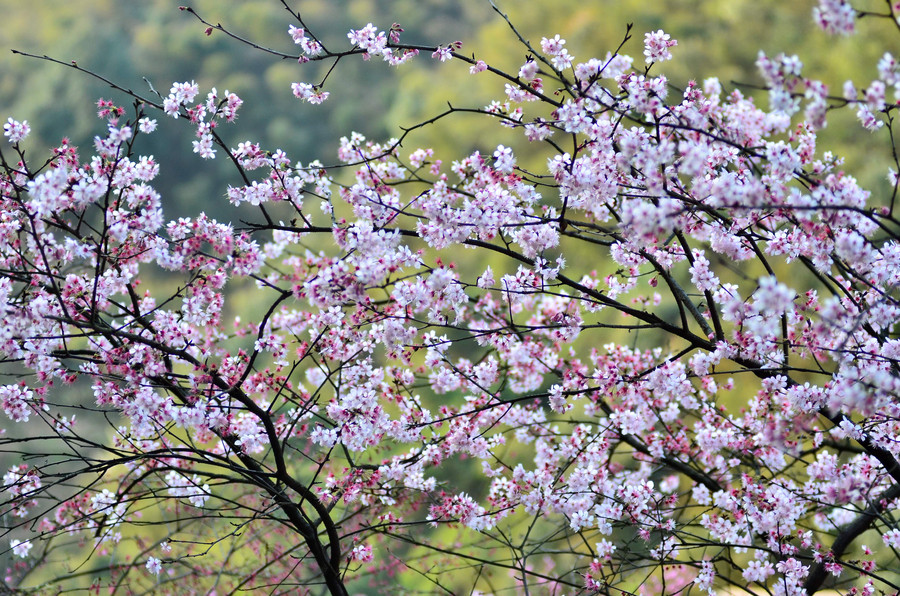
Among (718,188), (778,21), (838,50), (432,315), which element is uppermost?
(778,21)

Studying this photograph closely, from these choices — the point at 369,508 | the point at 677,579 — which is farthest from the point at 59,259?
the point at 677,579

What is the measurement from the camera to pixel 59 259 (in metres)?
2.55

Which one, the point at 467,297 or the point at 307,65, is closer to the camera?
the point at 467,297

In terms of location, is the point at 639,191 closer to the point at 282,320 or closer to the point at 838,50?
the point at 282,320

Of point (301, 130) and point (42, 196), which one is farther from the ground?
point (301, 130)

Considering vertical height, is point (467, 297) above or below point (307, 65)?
below

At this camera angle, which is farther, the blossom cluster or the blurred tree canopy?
the blurred tree canopy

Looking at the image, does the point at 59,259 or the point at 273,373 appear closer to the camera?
the point at 59,259

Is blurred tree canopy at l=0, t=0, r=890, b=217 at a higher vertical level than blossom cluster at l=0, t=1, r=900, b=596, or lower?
higher

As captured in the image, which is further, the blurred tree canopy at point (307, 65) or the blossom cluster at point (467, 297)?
the blurred tree canopy at point (307, 65)

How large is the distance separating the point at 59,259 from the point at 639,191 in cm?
174

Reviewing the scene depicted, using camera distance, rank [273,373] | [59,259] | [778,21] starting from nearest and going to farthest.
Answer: [59,259], [273,373], [778,21]

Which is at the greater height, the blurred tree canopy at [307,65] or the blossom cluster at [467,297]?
the blurred tree canopy at [307,65]

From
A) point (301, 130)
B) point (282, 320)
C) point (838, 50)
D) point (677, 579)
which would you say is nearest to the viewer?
point (282, 320)
